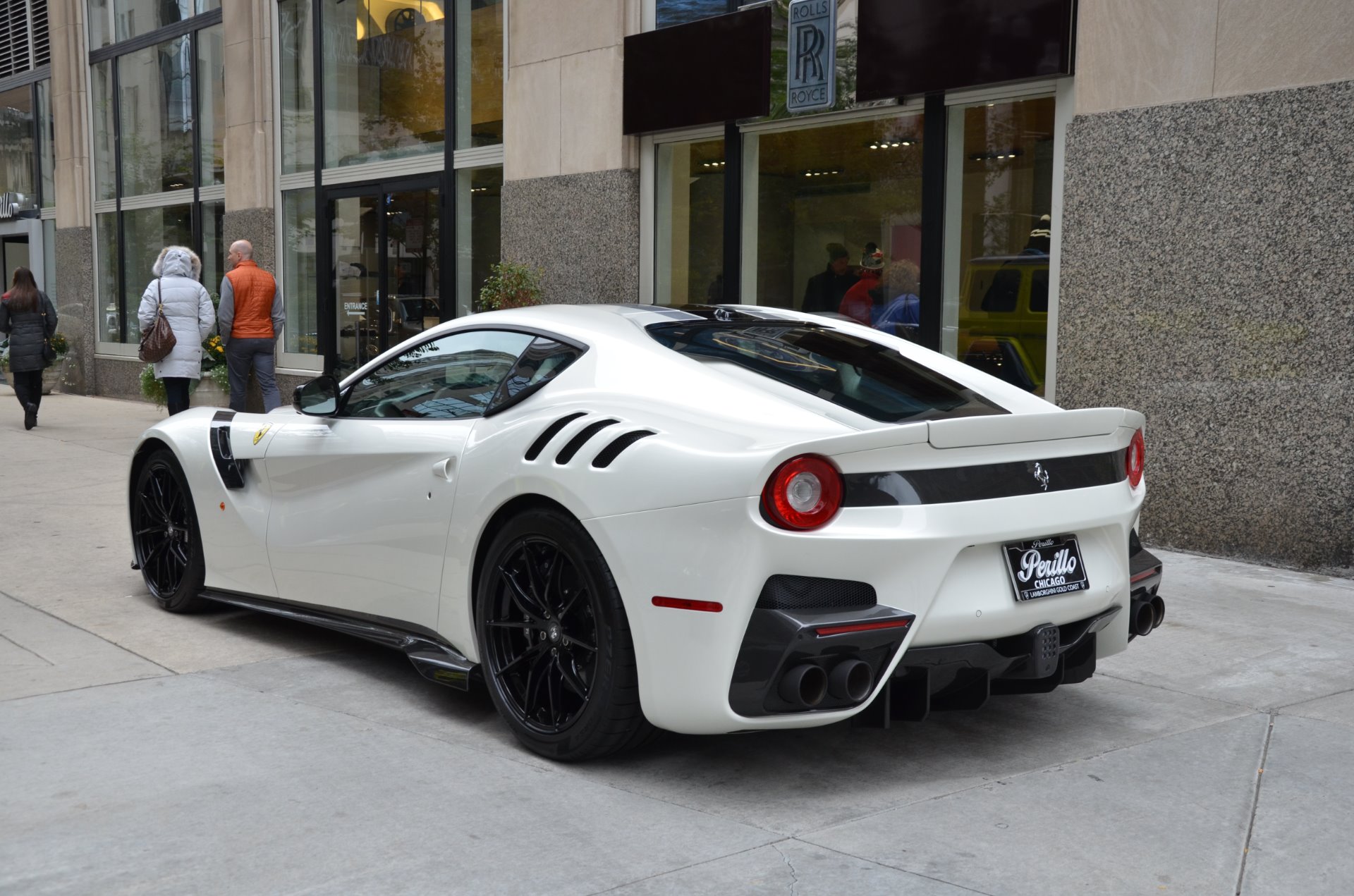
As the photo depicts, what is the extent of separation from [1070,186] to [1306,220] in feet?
4.86

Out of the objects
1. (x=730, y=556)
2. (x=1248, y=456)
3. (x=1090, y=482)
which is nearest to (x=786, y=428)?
(x=730, y=556)

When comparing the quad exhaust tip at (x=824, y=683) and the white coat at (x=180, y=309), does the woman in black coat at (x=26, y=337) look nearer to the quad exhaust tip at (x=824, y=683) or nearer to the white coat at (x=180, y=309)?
the white coat at (x=180, y=309)

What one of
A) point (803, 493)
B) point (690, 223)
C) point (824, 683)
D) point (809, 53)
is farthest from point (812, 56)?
point (824, 683)

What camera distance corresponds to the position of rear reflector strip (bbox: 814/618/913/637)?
3.49 meters

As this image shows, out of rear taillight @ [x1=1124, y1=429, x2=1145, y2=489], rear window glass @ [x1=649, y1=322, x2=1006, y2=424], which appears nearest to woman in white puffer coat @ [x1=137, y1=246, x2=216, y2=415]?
rear window glass @ [x1=649, y1=322, x2=1006, y2=424]

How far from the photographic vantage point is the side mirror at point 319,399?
5.12 metres

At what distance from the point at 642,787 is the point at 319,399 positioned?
2135mm

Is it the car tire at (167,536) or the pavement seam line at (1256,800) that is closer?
the pavement seam line at (1256,800)

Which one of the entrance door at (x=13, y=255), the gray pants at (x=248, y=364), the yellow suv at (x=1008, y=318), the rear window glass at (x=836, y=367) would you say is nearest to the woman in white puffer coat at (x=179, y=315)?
the gray pants at (x=248, y=364)

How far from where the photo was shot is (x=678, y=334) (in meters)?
4.50

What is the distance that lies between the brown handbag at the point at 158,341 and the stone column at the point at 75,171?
9.57 metres

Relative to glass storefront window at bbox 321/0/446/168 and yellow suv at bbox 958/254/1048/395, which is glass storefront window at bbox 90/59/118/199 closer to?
glass storefront window at bbox 321/0/446/168

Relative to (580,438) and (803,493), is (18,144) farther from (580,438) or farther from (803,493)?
(803,493)

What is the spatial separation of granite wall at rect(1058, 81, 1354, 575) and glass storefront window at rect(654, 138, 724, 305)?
3473 mm
